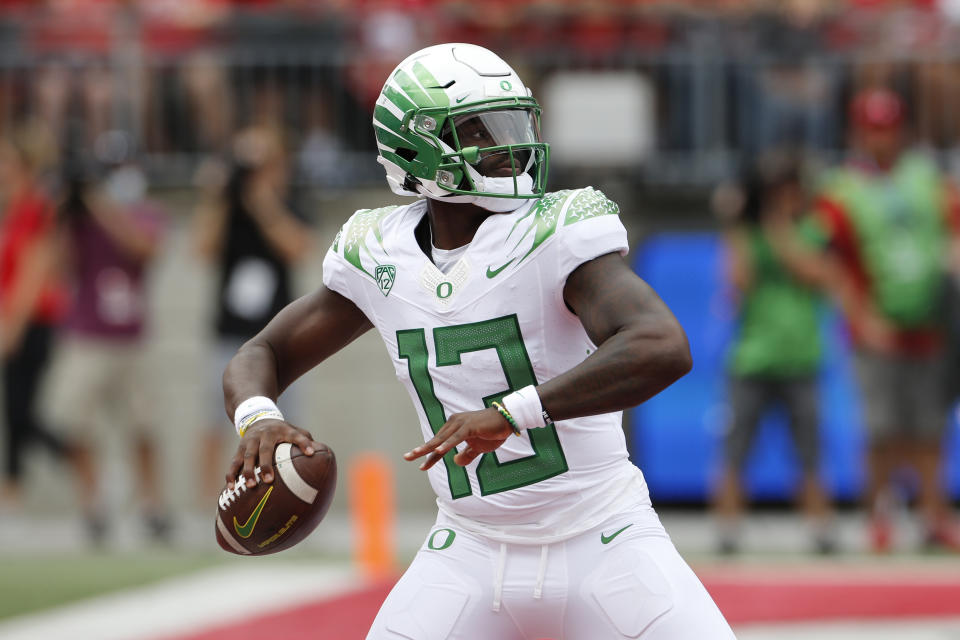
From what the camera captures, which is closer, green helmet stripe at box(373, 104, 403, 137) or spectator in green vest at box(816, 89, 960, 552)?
green helmet stripe at box(373, 104, 403, 137)

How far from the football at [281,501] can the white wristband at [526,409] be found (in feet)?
1.78

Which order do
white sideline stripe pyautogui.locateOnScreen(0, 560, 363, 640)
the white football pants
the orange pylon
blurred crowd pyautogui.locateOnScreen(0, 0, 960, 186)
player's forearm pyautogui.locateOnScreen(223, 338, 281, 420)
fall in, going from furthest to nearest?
blurred crowd pyautogui.locateOnScreen(0, 0, 960, 186) < the orange pylon < white sideline stripe pyautogui.locateOnScreen(0, 560, 363, 640) < player's forearm pyautogui.locateOnScreen(223, 338, 281, 420) < the white football pants

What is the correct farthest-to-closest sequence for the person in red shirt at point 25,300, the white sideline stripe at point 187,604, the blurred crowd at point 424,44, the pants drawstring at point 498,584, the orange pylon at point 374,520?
1. the blurred crowd at point 424,44
2. the person in red shirt at point 25,300
3. the orange pylon at point 374,520
4. the white sideline stripe at point 187,604
5. the pants drawstring at point 498,584

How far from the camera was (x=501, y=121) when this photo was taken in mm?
3420

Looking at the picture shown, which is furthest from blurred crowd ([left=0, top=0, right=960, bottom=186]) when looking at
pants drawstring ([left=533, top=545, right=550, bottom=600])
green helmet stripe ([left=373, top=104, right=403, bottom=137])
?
pants drawstring ([left=533, top=545, right=550, bottom=600])

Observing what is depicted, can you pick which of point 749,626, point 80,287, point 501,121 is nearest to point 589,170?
point 80,287

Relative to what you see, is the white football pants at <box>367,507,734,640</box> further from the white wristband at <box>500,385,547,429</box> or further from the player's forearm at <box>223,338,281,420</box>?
the player's forearm at <box>223,338,281,420</box>

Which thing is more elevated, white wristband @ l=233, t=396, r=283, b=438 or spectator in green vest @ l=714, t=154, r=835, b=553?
white wristband @ l=233, t=396, r=283, b=438

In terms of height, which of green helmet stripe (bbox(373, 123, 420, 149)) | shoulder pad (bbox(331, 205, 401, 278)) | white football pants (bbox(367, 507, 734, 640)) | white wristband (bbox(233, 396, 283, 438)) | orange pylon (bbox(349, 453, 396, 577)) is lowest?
orange pylon (bbox(349, 453, 396, 577))

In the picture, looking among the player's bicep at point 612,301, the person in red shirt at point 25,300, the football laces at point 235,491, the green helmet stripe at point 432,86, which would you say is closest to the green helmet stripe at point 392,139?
the green helmet stripe at point 432,86

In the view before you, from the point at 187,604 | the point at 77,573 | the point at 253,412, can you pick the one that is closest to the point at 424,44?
the point at 77,573

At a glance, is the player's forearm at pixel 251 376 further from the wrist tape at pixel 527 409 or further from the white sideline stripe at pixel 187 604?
the white sideline stripe at pixel 187 604

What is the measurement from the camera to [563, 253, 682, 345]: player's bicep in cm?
307

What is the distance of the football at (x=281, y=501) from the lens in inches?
130
